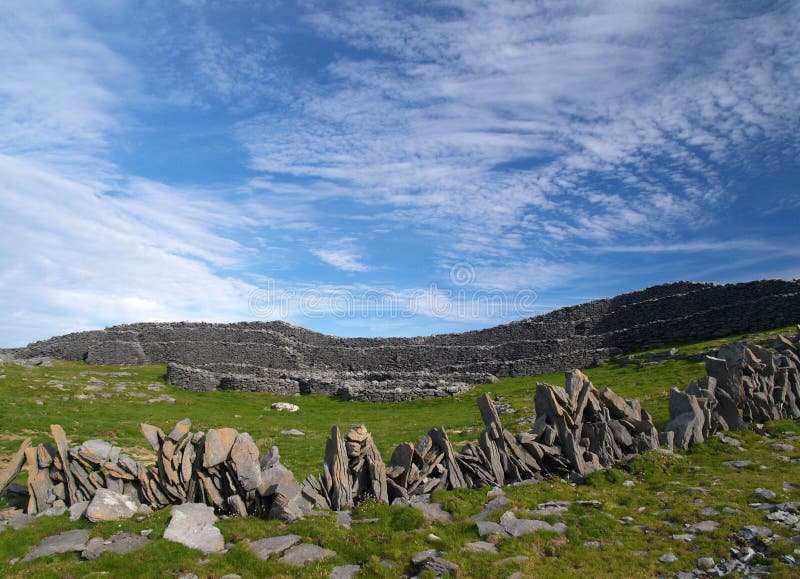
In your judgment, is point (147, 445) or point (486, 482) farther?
point (147, 445)

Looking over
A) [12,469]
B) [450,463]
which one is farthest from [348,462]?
[12,469]

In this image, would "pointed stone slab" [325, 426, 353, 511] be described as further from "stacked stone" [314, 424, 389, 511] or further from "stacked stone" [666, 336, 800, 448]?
"stacked stone" [666, 336, 800, 448]

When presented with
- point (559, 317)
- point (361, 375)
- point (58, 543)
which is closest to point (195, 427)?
point (58, 543)

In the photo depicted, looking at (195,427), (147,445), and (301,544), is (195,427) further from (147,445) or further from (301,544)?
(301,544)

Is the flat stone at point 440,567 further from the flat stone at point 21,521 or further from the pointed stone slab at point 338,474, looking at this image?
the flat stone at point 21,521

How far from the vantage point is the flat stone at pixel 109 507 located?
1277 centimetres

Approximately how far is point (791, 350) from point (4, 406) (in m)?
37.2

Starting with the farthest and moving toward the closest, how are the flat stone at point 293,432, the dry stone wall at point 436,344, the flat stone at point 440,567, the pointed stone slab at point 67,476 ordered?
the dry stone wall at point 436,344
the flat stone at point 293,432
the pointed stone slab at point 67,476
the flat stone at point 440,567

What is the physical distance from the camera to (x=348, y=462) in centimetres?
1397

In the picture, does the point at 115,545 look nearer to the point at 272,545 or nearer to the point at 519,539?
the point at 272,545

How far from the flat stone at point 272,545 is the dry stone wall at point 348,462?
1.13m

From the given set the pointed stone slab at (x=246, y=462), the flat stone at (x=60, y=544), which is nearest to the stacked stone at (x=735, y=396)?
the pointed stone slab at (x=246, y=462)

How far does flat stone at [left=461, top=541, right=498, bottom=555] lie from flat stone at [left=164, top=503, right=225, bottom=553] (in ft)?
17.1

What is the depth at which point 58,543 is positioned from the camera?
11.6 m
